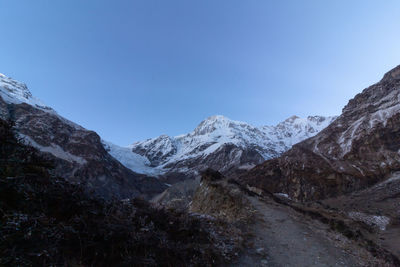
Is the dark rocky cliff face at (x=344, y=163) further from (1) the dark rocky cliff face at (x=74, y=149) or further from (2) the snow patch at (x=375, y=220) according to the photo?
(1) the dark rocky cliff face at (x=74, y=149)

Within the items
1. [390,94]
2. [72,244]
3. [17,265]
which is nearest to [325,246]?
[72,244]

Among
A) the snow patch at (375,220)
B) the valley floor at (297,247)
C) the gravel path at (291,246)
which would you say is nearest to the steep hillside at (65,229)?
the gravel path at (291,246)

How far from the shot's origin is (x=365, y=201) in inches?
1400

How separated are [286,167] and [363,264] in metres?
54.5

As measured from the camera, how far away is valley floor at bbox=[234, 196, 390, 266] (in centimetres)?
726

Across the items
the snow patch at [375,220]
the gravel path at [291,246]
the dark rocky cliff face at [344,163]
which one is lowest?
the gravel path at [291,246]

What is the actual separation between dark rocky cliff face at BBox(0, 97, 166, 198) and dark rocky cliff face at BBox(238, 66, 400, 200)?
306 ft

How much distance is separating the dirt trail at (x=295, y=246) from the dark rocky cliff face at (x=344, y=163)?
140 ft

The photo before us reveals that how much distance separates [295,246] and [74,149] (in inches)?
6319

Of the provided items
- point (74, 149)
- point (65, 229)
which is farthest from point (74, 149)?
point (65, 229)

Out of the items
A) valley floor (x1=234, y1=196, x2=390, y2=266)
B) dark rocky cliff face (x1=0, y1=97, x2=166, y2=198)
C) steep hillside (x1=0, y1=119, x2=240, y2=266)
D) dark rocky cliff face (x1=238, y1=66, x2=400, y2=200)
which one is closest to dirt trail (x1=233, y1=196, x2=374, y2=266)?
valley floor (x1=234, y1=196, x2=390, y2=266)

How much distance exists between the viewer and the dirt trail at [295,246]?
7246 millimetres

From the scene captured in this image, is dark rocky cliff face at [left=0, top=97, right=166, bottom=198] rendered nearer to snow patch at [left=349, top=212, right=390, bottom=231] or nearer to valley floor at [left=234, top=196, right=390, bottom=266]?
snow patch at [left=349, top=212, right=390, bottom=231]

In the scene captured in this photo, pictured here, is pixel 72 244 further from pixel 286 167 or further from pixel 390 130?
pixel 390 130
